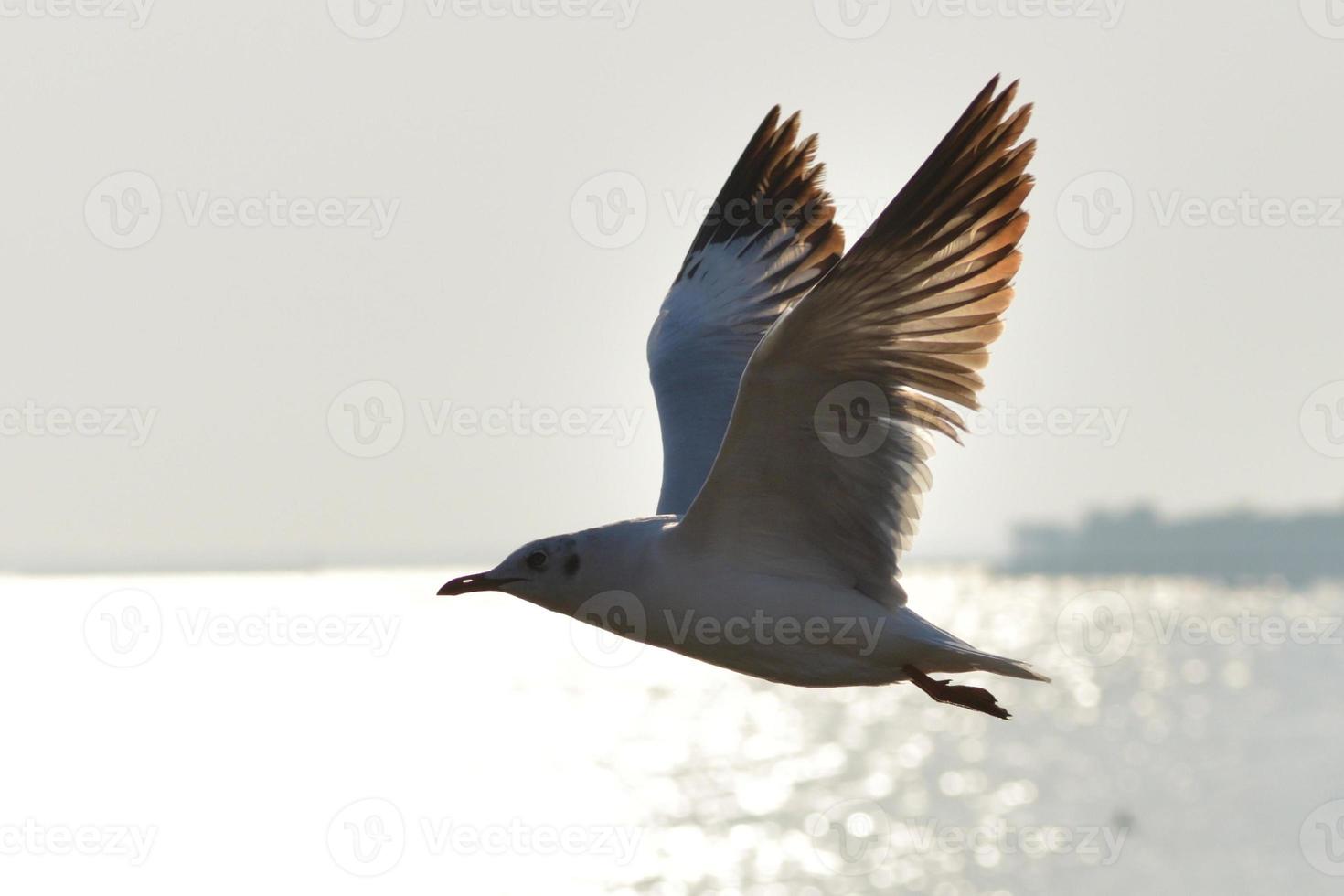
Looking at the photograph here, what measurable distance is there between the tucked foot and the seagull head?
1.69 meters

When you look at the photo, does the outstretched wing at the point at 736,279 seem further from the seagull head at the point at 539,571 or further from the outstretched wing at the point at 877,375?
the outstretched wing at the point at 877,375

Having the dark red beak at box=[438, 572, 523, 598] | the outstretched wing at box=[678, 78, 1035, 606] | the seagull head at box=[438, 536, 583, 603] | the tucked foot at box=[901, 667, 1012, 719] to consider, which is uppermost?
the outstretched wing at box=[678, 78, 1035, 606]

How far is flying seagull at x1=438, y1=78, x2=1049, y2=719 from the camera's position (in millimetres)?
7141

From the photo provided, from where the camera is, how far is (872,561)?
8117 mm

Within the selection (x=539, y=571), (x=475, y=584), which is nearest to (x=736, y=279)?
(x=539, y=571)

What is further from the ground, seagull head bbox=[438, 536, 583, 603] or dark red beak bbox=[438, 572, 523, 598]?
seagull head bbox=[438, 536, 583, 603]

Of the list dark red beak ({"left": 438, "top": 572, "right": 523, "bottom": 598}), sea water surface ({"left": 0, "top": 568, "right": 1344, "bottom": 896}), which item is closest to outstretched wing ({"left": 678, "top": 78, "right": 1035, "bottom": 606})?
Result: dark red beak ({"left": 438, "top": 572, "right": 523, "bottom": 598})

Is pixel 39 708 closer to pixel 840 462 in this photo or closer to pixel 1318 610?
pixel 1318 610

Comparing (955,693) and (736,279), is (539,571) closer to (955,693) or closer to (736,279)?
(955,693)

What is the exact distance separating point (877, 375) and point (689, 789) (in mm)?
76259

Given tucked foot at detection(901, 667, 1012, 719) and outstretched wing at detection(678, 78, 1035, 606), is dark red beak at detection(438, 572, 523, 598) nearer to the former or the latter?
outstretched wing at detection(678, 78, 1035, 606)

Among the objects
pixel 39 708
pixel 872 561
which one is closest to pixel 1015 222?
pixel 872 561

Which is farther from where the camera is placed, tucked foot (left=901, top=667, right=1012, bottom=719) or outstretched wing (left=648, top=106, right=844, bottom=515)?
outstretched wing (left=648, top=106, right=844, bottom=515)

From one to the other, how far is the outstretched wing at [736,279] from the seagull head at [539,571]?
1637 millimetres
